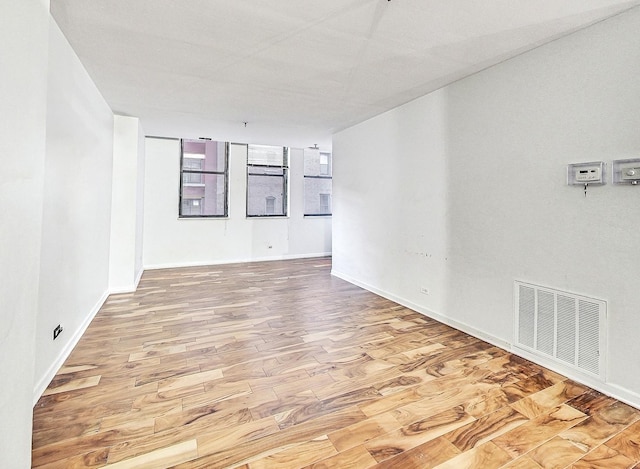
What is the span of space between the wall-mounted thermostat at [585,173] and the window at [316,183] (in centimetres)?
552

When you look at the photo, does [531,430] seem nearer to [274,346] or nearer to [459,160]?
[274,346]

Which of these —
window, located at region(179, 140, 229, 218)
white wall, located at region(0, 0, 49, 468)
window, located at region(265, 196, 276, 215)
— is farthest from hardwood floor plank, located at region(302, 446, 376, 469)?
window, located at region(265, 196, 276, 215)

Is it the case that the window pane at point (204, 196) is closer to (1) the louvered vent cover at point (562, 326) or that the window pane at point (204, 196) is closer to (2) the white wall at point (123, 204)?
(2) the white wall at point (123, 204)

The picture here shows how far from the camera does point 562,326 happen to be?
7.42 ft

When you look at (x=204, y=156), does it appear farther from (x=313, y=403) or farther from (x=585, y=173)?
(x=585, y=173)

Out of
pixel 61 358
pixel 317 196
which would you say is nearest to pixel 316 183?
pixel 317 196

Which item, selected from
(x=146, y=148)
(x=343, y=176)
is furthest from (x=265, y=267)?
(x=146, y=148)

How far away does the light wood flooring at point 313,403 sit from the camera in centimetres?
150

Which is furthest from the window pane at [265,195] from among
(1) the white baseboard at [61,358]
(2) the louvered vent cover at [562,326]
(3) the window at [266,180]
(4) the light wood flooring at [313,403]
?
(2) the louvered vent cover at [562,326]

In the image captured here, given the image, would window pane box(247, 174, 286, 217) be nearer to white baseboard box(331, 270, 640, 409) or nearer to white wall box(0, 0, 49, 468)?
white baseboard box(331, 270, 640, 409)

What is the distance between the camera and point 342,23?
2088 mm

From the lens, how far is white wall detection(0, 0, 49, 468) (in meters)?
1.07

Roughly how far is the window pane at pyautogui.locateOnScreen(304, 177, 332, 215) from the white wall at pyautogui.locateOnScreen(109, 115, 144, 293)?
12.3ft

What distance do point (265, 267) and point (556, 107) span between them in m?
5.03
